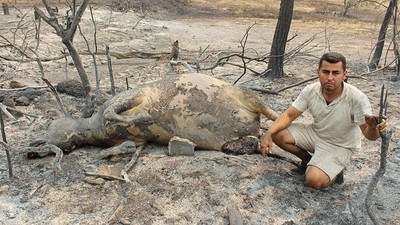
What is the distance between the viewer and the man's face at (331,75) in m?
2.73

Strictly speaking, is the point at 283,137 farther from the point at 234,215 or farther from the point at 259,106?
the point at 234,215

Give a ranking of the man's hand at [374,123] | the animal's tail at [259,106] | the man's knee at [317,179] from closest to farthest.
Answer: the man's hand at [374,123], the man's knee at [317,179], the animal's tail at [259,106]

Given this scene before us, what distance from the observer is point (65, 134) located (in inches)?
139

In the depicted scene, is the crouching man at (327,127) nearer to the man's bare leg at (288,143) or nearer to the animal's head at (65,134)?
the man's bare leg at (288,143)

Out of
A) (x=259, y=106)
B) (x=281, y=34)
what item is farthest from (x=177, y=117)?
(x=281, y=34)

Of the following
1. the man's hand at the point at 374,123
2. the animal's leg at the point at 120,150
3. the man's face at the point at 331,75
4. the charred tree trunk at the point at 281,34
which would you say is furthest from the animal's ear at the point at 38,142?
the charred tree trunk at the point at 281,34

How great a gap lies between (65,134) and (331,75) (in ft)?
9.00

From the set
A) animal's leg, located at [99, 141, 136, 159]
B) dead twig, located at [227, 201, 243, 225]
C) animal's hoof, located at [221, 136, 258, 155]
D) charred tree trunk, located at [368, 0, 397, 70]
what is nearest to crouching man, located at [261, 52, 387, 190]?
animal's hoof, located at [221, 136, 258, 155]

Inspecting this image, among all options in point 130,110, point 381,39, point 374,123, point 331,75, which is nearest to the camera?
point 374,123

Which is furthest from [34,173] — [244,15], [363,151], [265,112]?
[244,15]

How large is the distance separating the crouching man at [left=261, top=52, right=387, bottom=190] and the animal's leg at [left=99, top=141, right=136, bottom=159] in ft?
4.58

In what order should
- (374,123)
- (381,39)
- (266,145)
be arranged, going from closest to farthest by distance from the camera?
(374,123)
(266,145)
(381,39)

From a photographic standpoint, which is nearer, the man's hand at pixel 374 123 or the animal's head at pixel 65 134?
the man's hand at pixel 374 123

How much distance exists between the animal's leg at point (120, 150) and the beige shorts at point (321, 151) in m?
1.66
